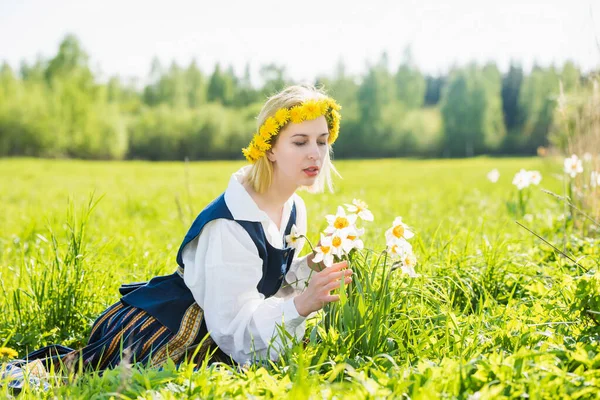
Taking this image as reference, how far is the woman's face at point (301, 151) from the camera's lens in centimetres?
259

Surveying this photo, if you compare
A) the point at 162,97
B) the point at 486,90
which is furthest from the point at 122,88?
the point at 486,90

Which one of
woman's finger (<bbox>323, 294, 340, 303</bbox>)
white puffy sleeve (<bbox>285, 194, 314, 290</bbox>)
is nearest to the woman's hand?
woman's finger (<bbox>323, 294, 340, 303</bbox>)

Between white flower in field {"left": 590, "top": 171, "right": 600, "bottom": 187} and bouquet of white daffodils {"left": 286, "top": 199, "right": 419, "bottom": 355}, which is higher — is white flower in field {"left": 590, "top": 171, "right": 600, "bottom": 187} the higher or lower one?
the higher one

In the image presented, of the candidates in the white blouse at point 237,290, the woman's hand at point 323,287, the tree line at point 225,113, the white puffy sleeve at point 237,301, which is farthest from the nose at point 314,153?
the tree line at point 225,113

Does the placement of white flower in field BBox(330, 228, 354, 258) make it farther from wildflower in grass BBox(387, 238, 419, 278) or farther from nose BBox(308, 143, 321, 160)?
nose BBox(308, 143, 321, 160)

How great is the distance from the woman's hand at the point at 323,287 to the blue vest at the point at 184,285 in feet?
1.20

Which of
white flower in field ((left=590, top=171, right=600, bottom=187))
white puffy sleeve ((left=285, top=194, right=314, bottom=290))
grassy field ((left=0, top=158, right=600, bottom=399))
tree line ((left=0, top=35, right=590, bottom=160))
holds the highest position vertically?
tree line ((left=0, top=35, right=590, bottom=160))

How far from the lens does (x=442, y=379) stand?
1.79m

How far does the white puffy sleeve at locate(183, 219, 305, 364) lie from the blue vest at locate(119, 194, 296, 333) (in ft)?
0.18

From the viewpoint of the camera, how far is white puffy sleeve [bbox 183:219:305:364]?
2.34 metres

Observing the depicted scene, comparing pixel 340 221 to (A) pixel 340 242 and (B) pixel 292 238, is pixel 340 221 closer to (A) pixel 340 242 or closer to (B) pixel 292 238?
(A) pixel 340 242

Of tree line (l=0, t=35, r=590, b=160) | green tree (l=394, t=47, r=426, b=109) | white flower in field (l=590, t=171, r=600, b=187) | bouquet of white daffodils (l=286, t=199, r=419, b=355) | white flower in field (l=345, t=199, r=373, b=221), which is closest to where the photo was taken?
bouquet of white daffodils (l=286, t=199, r=419, b=355)

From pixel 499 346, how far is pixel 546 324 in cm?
32

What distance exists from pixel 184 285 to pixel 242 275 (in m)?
0.43
